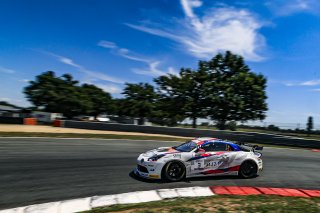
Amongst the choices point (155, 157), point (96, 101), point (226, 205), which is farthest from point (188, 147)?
point (96, 101)

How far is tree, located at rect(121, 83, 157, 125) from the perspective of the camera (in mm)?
43812

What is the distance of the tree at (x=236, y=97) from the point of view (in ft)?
121

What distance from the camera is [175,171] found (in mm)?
10055

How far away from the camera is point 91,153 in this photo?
605 inches

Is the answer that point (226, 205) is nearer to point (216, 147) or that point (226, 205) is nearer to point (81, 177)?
point (216, 147)

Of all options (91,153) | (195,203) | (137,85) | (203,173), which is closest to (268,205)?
(195,203)

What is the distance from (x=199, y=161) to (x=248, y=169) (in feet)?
6.70

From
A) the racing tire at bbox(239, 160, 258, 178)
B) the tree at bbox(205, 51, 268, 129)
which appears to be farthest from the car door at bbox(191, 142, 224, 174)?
the tree at bbox(205, 51, 268, 129)

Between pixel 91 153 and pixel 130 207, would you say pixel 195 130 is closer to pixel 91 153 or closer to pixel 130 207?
pixel 91 153

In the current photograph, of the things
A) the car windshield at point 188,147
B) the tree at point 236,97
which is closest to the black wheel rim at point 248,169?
the car windshield at point 188,147

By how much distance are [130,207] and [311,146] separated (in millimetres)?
21640

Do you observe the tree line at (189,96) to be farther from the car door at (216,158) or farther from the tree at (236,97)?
the car door at (216,158)

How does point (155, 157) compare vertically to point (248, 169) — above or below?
above

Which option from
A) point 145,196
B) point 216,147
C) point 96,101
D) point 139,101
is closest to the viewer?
point 145,196
